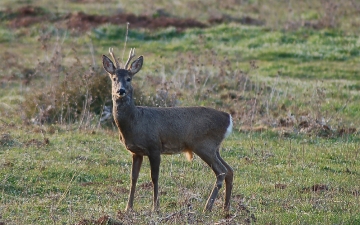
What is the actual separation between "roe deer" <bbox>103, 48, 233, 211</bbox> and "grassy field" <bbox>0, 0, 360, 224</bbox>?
1.39ft

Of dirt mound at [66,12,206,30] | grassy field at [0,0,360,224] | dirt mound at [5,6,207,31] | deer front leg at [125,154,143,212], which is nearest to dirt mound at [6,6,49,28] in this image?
dirt mound at [5,6,207,31]

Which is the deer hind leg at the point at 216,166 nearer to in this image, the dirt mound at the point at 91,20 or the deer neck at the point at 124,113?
the deer neck at the point at 124,113

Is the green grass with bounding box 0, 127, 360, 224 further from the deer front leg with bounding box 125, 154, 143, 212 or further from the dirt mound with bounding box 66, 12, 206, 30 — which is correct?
the dirt mound with bounding box 66, 12, 206, 30

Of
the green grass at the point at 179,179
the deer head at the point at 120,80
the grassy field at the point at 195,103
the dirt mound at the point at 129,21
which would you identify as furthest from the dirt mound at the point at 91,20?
the deer head at the point at 120,80

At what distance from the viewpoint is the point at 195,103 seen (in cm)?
1488

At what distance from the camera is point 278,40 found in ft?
75.1

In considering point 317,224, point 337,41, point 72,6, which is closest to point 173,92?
point 317,224

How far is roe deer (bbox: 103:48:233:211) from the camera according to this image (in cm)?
877

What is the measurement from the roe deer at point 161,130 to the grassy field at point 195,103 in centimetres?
42

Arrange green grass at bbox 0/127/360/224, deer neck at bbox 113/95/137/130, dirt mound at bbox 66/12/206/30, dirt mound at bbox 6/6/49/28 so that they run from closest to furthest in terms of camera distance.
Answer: green grass at bbox 0/127/360/224, deer neck at bbox 113/95/137/130, dirt mound at bbox 66/12/206/30, dirt mound at bbox 6/6/49/28

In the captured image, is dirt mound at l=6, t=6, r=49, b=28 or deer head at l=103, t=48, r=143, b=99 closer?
deer head at l=103, t=48, r=143, b=99

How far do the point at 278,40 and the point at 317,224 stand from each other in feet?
50.2

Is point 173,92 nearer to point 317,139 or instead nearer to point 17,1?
point 317,139

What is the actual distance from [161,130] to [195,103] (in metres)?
5.91
